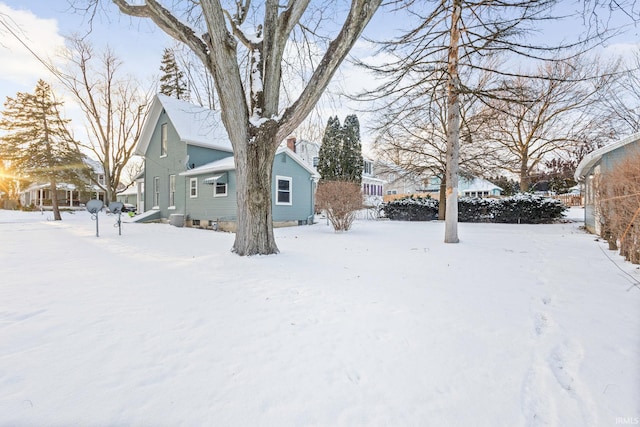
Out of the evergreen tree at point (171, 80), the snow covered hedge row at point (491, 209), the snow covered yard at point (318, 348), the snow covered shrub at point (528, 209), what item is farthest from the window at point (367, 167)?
the snow covered yard at point (318, 348)

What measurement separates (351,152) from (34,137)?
75.1ft

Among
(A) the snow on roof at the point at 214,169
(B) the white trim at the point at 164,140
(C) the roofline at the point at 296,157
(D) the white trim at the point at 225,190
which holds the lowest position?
(D) the white trim at the point at 225,190

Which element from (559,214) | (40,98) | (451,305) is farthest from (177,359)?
(40,98)

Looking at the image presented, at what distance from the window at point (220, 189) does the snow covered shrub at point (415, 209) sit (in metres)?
10.9

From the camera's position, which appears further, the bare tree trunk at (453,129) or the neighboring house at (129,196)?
the neighboring house at (129,196)

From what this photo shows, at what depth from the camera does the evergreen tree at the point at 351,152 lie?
25734mm

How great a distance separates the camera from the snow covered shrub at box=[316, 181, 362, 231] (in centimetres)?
1126

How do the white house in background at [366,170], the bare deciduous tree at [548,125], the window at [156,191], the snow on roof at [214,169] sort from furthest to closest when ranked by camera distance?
the white house in background at [366,170], the window at [156,191], the bare deciduous tree at [548,125], the snow on roof at [214,169]

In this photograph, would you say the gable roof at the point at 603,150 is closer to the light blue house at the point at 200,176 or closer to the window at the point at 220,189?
the light blue house at the point at 200,176

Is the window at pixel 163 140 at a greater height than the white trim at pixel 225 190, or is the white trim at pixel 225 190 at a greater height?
the window at pixel 163 140

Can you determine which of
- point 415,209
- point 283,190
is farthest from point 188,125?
point 415,209

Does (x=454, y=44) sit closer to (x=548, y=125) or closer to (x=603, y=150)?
(x=603, y=150)

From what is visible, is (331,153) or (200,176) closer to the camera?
(200,176)

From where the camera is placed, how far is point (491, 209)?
1652cm
